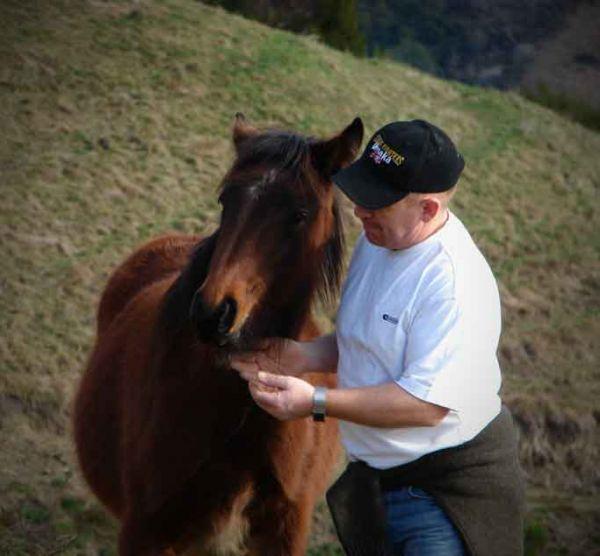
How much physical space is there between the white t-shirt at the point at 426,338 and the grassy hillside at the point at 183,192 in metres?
2.69

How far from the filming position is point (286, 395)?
2.43 meters

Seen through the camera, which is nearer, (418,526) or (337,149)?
(418,526)

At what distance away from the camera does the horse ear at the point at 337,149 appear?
281 cm

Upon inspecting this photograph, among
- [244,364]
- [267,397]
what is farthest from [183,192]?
[267,397]

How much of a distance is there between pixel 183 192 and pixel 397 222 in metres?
6.66

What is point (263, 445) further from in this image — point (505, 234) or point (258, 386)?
point (505, 234)

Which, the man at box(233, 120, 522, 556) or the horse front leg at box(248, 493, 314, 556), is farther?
the horse front leg at box(248, 493, 314, 556)

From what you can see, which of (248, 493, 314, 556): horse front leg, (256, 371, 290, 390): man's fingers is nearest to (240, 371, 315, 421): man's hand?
(256, 371, 290, 390): man's fingers

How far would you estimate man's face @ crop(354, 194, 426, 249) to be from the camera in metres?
2.48

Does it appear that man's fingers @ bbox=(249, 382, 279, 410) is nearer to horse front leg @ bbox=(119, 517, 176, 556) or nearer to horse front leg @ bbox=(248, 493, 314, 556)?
horse front leg @ bbox=(248, 493, 314, 556)

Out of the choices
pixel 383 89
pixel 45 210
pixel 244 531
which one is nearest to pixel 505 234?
pixel 383 89

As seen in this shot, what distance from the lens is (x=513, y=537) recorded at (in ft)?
8.68

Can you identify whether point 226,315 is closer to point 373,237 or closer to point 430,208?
point 373,237

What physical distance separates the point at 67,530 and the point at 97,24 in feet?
26.0
